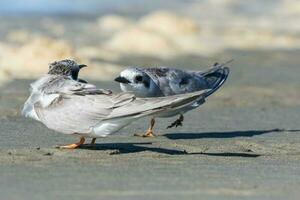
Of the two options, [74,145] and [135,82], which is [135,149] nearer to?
[74,145]

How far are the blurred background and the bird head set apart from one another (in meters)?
1.81

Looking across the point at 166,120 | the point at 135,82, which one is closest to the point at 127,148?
the point at 135,82

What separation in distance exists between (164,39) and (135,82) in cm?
795

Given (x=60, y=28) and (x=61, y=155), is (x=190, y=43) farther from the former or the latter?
(x=61, y=155)

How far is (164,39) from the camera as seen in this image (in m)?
15.8

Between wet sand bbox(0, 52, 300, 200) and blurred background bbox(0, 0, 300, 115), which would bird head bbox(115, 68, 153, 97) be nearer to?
wet sand bbox(0, 52, 300, 200)

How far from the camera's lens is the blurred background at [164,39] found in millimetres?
11992

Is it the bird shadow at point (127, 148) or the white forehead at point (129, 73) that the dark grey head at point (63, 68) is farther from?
the white forehead at point (129, 73)

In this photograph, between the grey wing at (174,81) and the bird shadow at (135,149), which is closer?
the bird shadow at (135,149)

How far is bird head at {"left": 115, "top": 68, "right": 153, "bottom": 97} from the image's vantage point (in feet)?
26.0

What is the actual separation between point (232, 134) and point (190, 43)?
7986 mm

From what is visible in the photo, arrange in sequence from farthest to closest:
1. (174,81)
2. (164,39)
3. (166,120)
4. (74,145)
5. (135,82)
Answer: (164,39)
(166,120)
(174,81)
(135,82)
(74,145)

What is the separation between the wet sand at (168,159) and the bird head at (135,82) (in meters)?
0.36

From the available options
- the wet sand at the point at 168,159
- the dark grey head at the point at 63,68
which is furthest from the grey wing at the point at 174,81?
the dark grey head at the point at 63,68
